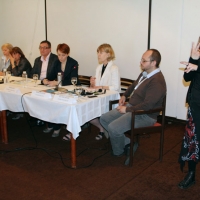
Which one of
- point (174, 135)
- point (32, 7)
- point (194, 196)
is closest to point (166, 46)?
point (174, 135)

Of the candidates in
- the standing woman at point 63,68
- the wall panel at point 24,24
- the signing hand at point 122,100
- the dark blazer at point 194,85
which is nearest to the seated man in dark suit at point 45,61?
the standing woman at point 63,68

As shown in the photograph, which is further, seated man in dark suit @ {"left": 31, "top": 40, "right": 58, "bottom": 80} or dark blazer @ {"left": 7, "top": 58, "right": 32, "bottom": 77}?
dark blazer @ {"left": 7, "top": 58, "right": 32, "bottom": 77}

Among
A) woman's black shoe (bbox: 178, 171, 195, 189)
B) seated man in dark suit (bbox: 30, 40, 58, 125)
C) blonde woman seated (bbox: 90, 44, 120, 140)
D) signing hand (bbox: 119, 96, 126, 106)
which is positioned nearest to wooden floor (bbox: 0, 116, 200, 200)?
woman's black shoe (bbox: 178, 171, 195, 189)

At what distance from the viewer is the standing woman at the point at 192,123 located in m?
2.59

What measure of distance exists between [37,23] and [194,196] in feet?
15.0

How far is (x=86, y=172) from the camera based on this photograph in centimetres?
316

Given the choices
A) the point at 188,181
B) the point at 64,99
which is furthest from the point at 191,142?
the point at 64,99

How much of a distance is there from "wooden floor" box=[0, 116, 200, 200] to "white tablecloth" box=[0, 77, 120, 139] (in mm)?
466

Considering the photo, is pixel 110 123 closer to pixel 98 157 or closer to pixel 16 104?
pixel 98 157

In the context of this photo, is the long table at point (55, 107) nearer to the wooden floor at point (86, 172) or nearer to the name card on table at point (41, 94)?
the name card on table at point (41, 94)

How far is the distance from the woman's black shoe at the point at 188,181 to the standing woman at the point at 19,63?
3024 millimetres

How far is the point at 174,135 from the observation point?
4.25 metres

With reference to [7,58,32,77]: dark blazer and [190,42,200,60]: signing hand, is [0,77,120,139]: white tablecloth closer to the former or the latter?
[7,58,32,77]: dark blazer

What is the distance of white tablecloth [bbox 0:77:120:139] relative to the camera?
3.09 m
